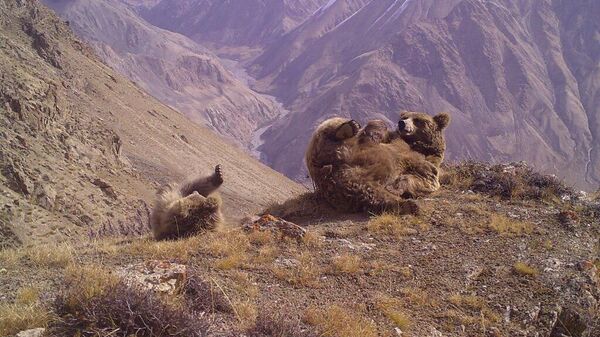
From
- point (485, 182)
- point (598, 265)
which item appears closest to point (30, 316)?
point (598, 265)

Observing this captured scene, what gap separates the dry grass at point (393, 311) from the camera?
4.82 metres

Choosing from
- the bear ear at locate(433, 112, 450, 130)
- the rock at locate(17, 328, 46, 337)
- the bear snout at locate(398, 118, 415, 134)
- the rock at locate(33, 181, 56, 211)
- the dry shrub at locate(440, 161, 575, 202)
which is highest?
the bear ear at locate(433, 112, 450, 130)

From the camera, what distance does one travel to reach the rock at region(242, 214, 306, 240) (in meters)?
6.62

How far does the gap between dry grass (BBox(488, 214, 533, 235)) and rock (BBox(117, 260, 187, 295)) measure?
440 centimetres

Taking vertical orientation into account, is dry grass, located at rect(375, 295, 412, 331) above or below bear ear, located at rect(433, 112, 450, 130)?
below

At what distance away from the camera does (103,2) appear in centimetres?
18088

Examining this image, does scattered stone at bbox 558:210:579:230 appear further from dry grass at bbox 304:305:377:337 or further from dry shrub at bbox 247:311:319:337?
dry shrub at bbox 247:311:319:337

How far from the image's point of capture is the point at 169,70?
16412 centimetres

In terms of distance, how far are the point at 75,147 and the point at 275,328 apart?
3159cm

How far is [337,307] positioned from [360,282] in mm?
785

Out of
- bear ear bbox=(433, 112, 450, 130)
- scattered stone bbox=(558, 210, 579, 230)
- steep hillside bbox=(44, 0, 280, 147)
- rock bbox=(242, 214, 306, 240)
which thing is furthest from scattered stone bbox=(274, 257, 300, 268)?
steep hillside bbox=(44, 0, 280, 147)

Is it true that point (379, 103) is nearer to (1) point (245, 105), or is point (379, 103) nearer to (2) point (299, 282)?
(1) point (245, 105)

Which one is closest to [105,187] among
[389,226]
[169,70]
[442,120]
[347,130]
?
[442,120]

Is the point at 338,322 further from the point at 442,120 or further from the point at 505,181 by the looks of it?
the point at 442,120
